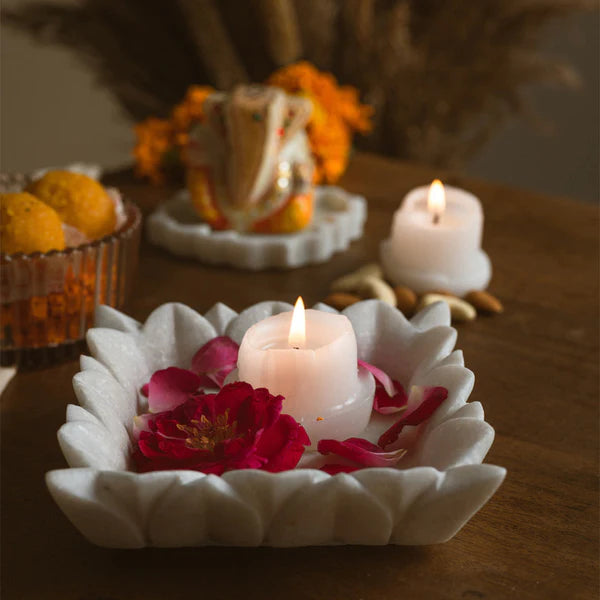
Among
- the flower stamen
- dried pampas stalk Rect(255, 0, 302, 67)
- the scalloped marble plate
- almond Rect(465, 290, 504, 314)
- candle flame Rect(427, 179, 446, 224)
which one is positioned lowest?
the scalloped marble plate

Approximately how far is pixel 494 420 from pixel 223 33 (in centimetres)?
98

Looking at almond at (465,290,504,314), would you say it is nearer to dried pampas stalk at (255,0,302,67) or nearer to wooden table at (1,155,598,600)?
wooden table at (1,155,598,600)

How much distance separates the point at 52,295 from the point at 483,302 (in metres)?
0.37

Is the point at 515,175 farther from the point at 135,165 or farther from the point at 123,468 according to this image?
the point at 123,468

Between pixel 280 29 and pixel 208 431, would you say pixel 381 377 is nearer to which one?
pixel 208 431

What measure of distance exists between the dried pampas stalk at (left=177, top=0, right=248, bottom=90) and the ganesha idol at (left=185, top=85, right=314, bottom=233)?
52 cm

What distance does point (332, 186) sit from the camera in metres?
1.06

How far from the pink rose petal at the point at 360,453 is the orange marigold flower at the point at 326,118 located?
59 centimetres

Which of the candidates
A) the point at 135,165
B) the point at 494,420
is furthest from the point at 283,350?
the point at 135,165

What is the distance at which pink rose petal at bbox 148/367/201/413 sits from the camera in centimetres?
51

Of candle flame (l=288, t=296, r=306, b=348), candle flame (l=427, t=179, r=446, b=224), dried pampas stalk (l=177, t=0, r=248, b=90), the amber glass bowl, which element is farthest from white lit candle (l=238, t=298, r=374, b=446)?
dried pampas stalk (l=177, t=0, r=248, b=90)

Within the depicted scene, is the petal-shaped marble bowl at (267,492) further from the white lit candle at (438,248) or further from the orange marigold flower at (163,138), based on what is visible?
the orange marigold flower at (163,138)

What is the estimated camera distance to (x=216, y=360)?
1.79ft

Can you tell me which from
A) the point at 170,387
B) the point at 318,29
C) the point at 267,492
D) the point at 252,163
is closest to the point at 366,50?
the point at 318,29
